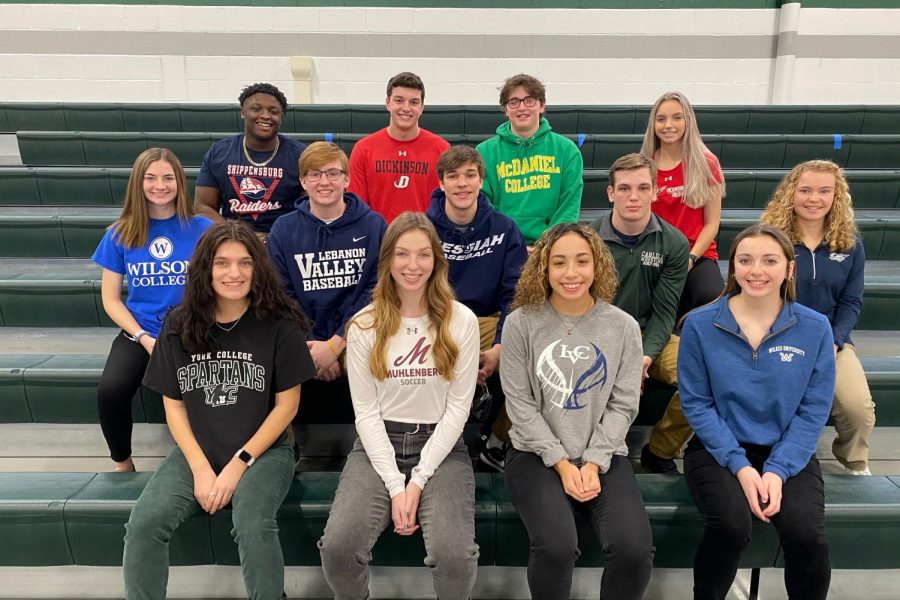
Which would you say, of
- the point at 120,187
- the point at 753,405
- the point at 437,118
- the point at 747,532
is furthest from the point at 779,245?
the point at 120,187

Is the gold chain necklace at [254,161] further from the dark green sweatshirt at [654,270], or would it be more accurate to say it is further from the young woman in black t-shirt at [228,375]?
the dark green sweatshirt at [654,270]

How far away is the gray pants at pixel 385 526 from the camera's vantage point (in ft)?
3.98

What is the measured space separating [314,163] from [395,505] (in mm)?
926

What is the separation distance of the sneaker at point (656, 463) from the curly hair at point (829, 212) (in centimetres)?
73

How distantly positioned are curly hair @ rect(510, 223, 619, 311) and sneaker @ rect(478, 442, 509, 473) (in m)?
0.49

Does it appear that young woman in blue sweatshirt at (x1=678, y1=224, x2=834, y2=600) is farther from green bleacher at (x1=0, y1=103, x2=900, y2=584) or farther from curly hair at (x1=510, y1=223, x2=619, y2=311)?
curly hair at (x1=510, y1=223, x2=619, y2=311)

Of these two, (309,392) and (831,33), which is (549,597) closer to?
(309,392)

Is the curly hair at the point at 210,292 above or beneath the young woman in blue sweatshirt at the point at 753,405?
above

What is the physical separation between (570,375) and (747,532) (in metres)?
0.49

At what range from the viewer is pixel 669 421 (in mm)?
1648

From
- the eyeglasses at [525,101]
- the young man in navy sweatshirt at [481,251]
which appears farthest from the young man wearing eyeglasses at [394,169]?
the young man in navy sweatshirt at [481,251]

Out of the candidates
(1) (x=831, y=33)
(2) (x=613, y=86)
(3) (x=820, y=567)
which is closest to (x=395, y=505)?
(3) (x=820, y=567)

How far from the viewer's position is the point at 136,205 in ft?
5.54

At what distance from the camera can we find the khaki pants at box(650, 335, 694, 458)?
5.36ft
